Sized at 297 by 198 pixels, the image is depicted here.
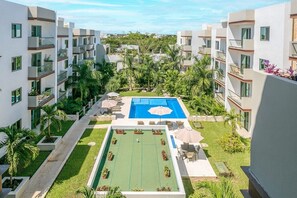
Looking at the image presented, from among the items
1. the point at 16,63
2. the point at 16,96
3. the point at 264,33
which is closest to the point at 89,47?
the point at 16,63

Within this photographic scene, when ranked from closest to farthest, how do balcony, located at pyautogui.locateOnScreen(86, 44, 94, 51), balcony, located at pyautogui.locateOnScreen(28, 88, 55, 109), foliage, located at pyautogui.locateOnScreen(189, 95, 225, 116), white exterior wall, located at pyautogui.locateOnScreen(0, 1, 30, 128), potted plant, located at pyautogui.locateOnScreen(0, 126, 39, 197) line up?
potted plant, located at pyautogui.locateOnScreen(0, 126, 39, 197) → white exterior wall, located at pyautogui.locateOnScreen(0, 1, 30, 128) → balcony, located at pyautogui.locateOnScreen(28, 88, 55, 109) → foliage, located at pyautogui.locateOnScreen(189, 95, 225, 116) → balcony, located at pyautogui.locateOnScreen(86, 44, 94, 51)

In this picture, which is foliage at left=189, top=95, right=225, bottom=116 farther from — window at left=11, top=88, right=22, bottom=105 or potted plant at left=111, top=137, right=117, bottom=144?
window at left=11, top=88, right=22, bottom=105

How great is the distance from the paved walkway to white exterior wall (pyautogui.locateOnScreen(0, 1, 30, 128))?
12.0ft

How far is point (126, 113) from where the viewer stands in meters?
35.9

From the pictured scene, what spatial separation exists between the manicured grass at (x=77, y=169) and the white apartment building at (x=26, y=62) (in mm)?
4856

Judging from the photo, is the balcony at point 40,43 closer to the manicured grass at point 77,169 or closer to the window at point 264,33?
the manicured grass at point 77,169

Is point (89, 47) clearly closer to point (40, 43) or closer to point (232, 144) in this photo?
point (40, 43)

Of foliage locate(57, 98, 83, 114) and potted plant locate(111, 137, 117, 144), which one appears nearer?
potted plant locate(111, 137, 117, 144)

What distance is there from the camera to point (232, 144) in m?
23.7

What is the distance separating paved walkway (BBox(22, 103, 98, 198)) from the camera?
1706 centimetres

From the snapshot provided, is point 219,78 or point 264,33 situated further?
point 219,78

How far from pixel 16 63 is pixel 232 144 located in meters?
16.4

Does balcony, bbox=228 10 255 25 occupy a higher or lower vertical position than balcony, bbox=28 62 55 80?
Answer: higher

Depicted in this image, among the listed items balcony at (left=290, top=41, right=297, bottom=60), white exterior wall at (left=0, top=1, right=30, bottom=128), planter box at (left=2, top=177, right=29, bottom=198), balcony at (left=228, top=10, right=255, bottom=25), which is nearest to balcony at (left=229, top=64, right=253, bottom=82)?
balcony at (left=228, top=10, right=255, bottom=25)
